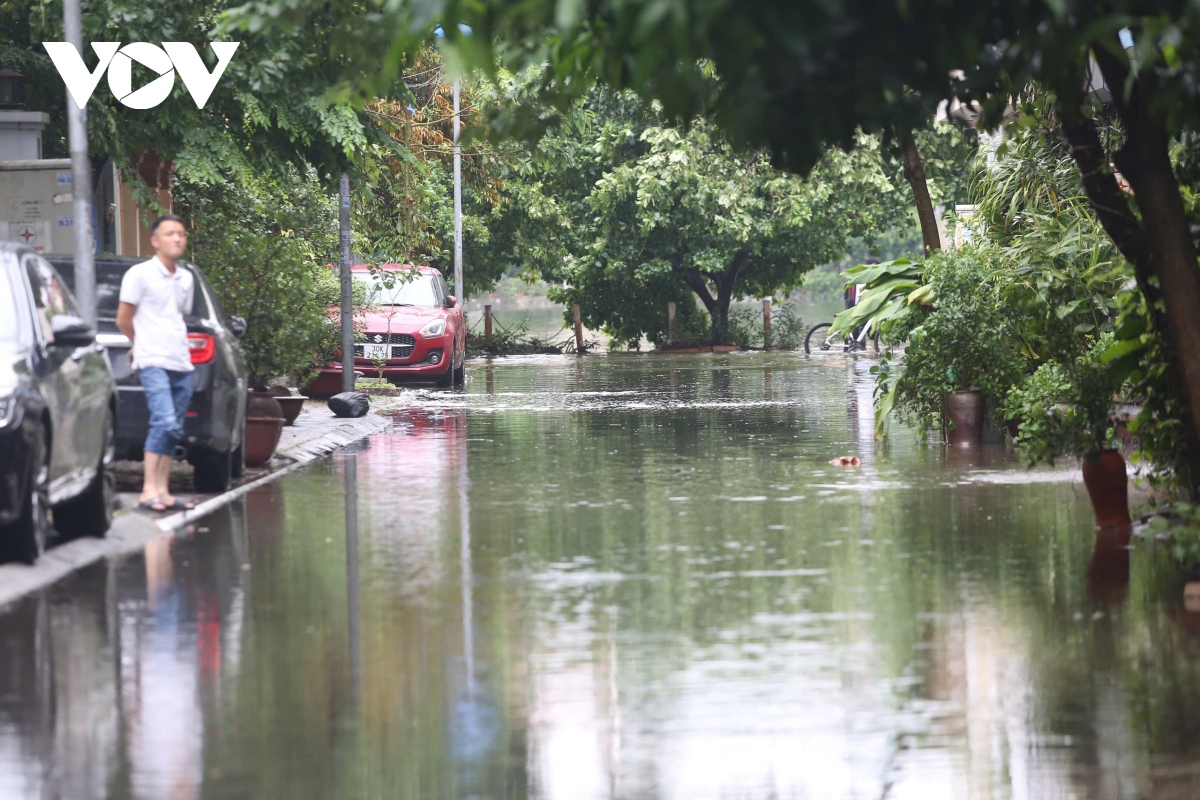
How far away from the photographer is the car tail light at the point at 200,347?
13750 mm

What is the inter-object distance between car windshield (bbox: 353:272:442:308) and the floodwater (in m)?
14.2

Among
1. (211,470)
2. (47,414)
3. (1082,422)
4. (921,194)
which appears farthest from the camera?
(921,194)

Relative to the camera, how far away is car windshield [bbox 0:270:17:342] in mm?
10844

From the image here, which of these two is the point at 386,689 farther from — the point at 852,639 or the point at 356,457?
the point at 356,457

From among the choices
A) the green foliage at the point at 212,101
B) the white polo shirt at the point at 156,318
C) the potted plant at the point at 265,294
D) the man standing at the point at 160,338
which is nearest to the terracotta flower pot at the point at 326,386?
the potted plant at the point at 265,294

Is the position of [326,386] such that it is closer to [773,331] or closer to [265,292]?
[265,292]

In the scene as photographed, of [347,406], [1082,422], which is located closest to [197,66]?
[347,406]

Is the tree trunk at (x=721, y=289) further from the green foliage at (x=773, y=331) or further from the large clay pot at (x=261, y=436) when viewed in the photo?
the large clay pot at (x=261, y=436)

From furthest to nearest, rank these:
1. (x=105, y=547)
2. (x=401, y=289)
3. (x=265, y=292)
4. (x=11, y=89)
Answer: (x=401, y=289) → (x=11, y=89) → (x=265, y=292) → (x=105, y=547)

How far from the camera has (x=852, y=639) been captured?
27.7ft

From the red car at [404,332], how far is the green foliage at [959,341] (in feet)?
39.2

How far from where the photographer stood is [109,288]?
584 inches

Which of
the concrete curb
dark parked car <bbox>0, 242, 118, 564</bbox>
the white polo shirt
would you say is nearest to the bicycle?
the concrete curb

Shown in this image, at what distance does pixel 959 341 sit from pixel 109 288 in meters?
7.66
